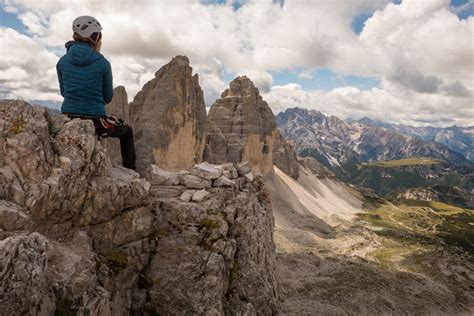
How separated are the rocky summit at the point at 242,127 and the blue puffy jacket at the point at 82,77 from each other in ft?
266

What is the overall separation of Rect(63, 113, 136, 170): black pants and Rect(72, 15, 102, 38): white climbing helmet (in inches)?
122

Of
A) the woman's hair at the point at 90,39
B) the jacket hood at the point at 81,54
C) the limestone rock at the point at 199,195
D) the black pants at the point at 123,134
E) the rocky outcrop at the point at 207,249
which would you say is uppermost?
the woman's hair at the point at 90,39

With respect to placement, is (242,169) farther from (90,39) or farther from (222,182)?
(90,39)

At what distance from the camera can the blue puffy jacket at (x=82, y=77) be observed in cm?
1261

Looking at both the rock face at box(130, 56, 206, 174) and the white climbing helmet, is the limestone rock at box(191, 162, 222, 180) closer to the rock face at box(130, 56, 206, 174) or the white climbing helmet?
the white climbing helmet

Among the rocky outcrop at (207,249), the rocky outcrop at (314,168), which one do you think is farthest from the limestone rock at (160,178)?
the rocky outcrop at (314,168)

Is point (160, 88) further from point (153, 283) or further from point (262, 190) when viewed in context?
point (153, 283)

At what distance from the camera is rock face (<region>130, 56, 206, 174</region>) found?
67188 millimetres

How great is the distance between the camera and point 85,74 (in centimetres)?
1267

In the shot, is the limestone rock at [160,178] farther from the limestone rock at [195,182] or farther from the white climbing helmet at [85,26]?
the white climbing helmet at [85,26]

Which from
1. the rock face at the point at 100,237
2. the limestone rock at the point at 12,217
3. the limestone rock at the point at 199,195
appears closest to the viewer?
the rock face at the point at 100,237

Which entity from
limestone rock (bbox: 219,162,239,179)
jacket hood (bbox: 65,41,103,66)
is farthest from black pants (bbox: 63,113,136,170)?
limestone rock (bbox: 219,162,239,179)

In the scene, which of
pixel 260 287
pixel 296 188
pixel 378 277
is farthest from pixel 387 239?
pixel 260 287

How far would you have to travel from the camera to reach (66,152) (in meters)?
11.9
